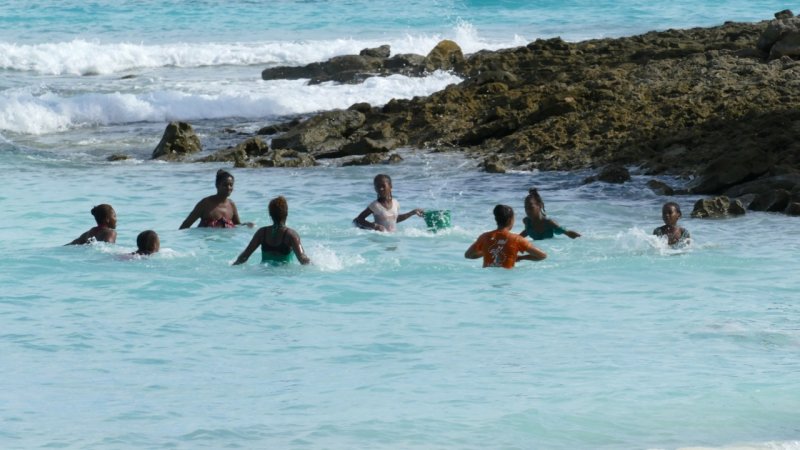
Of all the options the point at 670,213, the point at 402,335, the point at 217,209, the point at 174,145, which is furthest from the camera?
the point at 174,145

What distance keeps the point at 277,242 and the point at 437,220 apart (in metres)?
2.42

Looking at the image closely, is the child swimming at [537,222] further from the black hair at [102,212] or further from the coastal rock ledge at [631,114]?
the black hair at [102,212]

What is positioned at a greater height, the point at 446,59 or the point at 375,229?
the point at 446,59

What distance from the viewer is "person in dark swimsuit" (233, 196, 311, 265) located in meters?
13.1

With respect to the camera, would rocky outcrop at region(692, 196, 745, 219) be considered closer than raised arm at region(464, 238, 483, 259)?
No

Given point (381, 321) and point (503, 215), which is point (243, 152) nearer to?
point (503, 215)

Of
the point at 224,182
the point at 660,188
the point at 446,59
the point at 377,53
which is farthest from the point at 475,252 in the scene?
the point at 377,53

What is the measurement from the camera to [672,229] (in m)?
13.9

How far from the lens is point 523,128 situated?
20.7 meters

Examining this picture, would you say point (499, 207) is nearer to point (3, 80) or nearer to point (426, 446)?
point (426, 446)

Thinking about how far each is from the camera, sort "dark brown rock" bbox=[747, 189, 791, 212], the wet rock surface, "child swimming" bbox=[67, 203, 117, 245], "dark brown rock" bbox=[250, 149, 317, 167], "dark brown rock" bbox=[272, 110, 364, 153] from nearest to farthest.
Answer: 1. "child swimming" bbox=[67, 203, 117, 245]
2. "dark brown rock" bbox=[747, 189, 791, 212]
3. the wet rock surface
4. "dark brown rock" bbox=[250, 149, 317, 167]
5. "dark brown rock" bbox=[272, 110, 364, 153]

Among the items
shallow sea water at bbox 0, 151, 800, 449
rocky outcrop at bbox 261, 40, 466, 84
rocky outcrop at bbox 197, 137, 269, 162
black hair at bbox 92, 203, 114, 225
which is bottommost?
shallow sea water at bbox 0, 151, 800, 449

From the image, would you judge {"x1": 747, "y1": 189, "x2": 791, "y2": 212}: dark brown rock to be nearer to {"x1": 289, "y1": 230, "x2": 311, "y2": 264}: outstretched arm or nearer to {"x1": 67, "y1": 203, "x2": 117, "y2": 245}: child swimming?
{"x1": 289, "y1": 230, "x2": 311, "y2": 264}: outstretched arm

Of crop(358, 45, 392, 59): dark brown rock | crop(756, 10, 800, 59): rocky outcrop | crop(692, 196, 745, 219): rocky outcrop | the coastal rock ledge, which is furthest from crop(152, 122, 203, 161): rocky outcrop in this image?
crop(358, 45, 392, 59): dark brown rock
